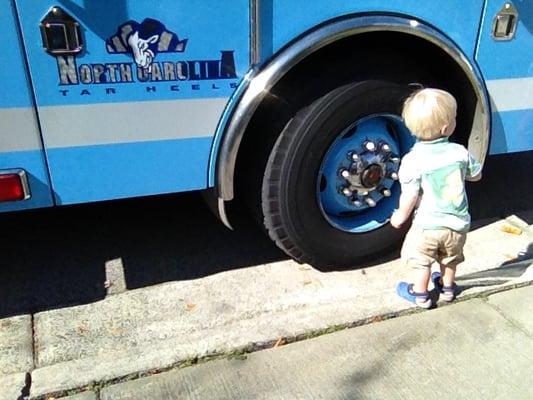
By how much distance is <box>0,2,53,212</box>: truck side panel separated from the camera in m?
2.03

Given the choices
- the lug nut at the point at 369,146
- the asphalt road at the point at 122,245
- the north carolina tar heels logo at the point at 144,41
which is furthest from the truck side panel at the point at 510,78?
the north carolina tar heels logo at the point at 144,41

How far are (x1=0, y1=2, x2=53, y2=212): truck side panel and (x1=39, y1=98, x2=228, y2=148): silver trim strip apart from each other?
0.18ft

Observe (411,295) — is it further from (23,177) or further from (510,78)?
(23,177)

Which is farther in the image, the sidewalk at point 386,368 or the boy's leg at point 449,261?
the boy's leg at point 449,261

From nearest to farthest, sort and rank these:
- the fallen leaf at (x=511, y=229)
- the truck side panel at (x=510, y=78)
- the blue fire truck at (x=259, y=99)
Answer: the blue fire truck at (x=259, y=99) < the truck side panel at (x=510, y=78) < the fallen leaf at (x=511, y=229)

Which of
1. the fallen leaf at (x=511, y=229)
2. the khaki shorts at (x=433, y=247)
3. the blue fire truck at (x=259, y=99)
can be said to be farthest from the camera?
the fallen leaf at (x=511, y=229)

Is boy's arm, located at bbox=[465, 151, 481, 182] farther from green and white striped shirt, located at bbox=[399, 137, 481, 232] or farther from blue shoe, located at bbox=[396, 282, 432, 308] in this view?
blue shoe, located at bbox=[396, 282, 432, 308]

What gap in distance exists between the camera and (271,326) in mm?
2541

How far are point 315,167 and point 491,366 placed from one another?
1119 millimetres

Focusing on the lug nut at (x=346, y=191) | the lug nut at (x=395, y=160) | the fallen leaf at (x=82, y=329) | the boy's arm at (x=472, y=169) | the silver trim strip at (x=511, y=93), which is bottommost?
the fallen leaf at (x=82, y=329)

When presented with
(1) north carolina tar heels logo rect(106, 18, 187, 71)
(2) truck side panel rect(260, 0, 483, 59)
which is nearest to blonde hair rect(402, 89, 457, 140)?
(2) truck side panel rect(260, 0, 483, 59)

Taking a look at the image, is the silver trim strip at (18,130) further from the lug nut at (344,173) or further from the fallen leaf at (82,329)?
the lug nut at (344,173)

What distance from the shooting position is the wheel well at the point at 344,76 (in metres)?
2.61

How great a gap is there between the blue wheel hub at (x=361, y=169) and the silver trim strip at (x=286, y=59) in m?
0.42
